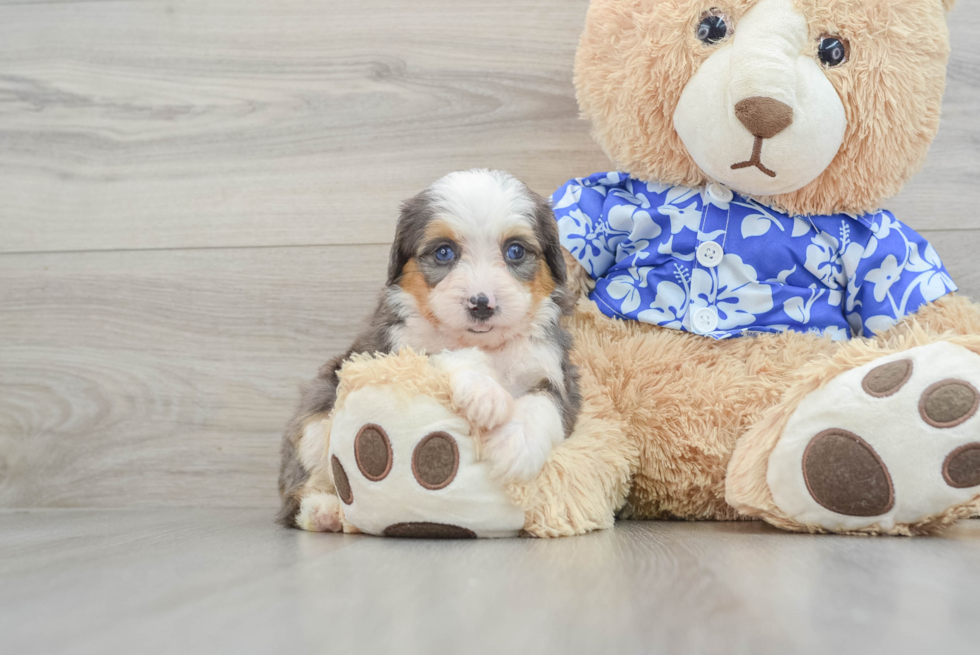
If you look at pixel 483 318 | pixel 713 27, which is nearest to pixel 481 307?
pixel 483 318

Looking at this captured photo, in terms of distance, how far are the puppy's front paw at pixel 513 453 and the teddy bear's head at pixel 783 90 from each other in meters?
0.72

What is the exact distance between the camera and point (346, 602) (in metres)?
0.80

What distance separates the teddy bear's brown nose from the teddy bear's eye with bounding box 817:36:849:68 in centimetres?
15

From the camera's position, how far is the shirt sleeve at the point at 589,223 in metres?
1.72

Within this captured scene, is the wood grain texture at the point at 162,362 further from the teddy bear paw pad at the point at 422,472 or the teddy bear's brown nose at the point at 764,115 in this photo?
the teddy bear's brown nose at the point at 764,115

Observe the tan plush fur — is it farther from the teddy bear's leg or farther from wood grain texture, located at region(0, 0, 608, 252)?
wood grain texture, located at region(0, 0, 608, 252)

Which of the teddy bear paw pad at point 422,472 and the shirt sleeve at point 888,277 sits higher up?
the shirt sleeve at point 888,277

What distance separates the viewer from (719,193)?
1.67 m

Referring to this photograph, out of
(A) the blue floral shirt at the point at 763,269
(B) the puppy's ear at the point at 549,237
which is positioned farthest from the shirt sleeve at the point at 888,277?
(B) the puppy's ear at the point at 549,237

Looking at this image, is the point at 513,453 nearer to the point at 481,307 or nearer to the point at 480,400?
the point at 480,400

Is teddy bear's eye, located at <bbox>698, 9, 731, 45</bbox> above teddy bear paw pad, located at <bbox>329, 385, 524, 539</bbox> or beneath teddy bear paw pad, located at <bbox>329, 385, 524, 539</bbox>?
above

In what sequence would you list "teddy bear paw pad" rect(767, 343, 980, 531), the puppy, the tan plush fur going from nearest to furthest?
1. "teddy bear paw pad" rect(767, 343, 980, 531)
2. the puppy
3. the tan plush fur

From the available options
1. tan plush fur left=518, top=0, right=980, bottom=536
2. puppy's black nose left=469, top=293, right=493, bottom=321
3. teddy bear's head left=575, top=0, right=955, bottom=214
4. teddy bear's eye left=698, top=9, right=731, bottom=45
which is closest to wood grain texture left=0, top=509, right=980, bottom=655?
tan plush fur left=518, top=0, right=980, bottom=536

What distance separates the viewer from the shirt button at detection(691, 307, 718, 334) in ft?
5.33
